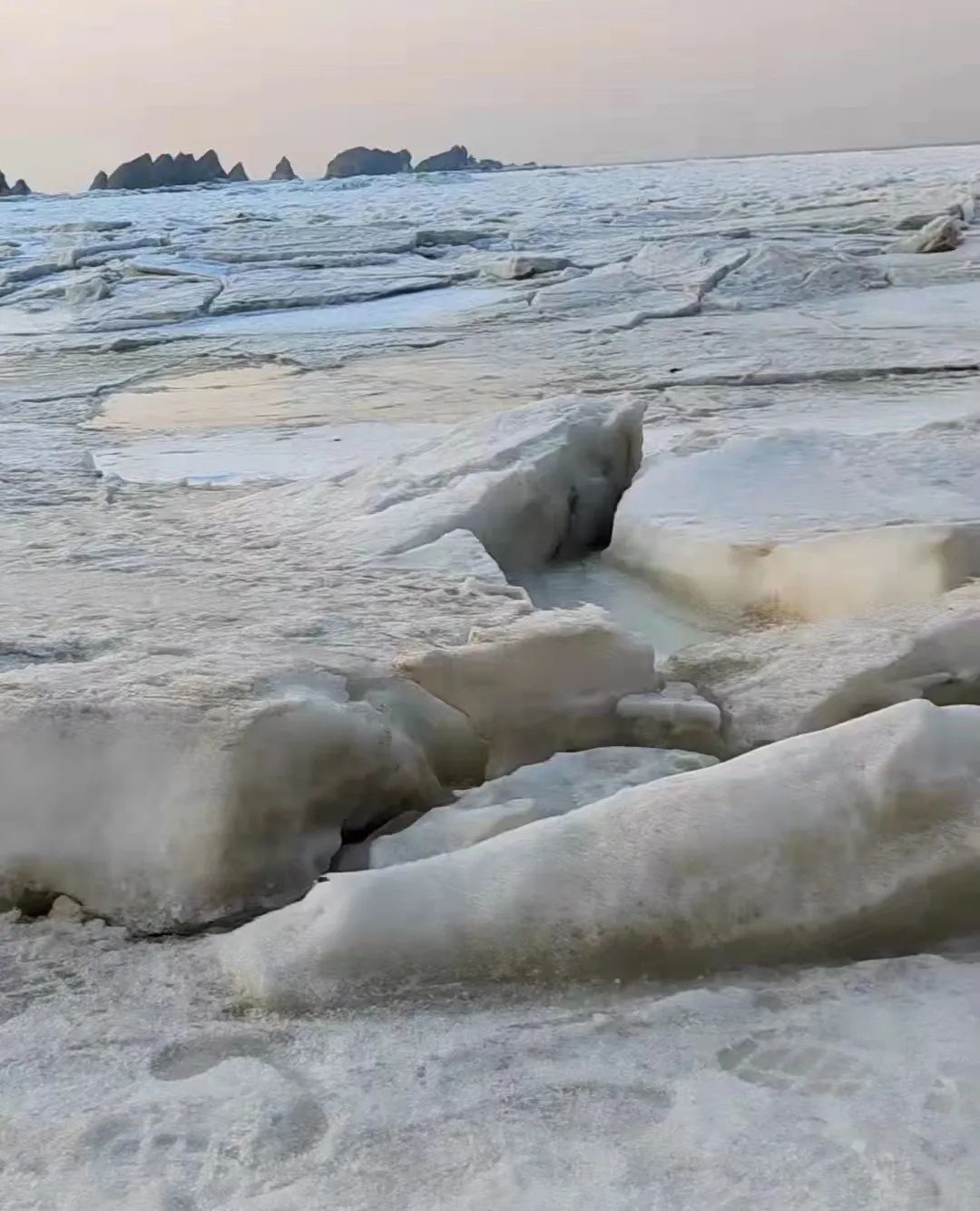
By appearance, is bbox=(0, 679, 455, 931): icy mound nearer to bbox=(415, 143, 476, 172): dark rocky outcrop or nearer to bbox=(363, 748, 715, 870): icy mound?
bbox=(363, 748, 715, 870): icy mound

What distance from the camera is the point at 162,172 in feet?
164

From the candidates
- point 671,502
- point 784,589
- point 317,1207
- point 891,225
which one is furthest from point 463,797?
point 891,225

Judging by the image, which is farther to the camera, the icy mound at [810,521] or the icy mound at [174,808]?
the icy mound at [810,521]

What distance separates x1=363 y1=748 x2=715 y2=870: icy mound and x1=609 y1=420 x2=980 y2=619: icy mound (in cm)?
70

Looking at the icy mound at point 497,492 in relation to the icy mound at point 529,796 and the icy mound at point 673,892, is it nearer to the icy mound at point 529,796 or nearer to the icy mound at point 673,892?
the icy mound at point 529,796

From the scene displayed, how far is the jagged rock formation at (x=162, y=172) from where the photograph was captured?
48.8 metres

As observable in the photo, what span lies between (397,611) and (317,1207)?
123cm

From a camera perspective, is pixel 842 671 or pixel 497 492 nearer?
pixel 842 671

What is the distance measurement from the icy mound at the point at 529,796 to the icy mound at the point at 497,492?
37.2 inches

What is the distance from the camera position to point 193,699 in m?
1.58

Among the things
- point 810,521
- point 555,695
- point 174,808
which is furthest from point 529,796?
point 810,521

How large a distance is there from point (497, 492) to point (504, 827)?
1.39m

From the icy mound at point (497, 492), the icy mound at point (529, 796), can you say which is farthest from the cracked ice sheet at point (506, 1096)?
the icy mound at point (497, 492)

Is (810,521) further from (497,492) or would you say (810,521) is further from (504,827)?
(504,827)
